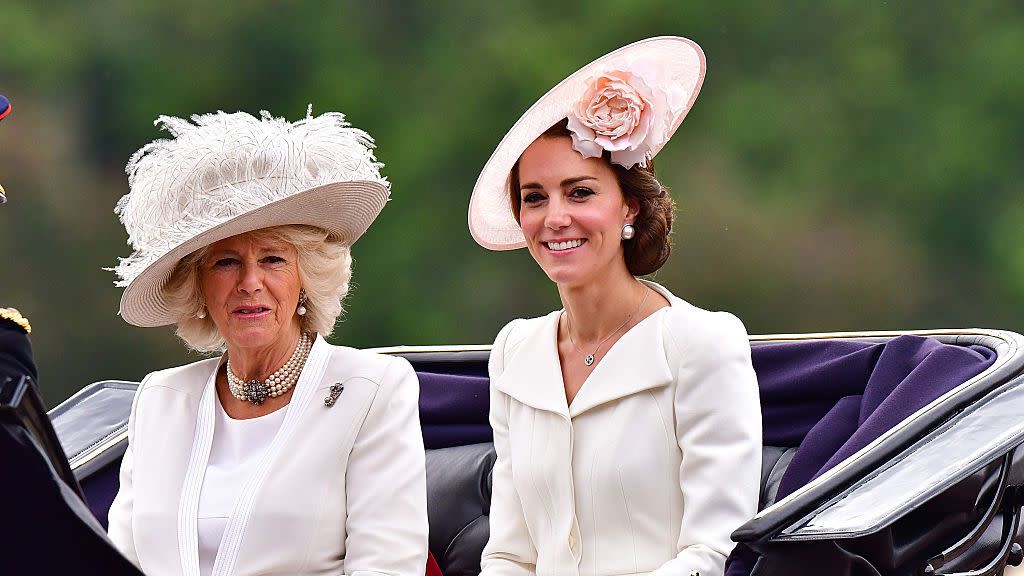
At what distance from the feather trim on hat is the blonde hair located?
3.3 inches

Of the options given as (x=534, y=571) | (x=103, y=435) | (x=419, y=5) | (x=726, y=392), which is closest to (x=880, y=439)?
(x=726, y=392)

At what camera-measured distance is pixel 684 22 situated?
8773mm

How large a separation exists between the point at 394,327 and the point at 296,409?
573 centimetres

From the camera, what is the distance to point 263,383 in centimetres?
298

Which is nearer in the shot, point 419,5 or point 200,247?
point 200,247

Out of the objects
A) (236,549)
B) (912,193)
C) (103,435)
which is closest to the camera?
(236,549)

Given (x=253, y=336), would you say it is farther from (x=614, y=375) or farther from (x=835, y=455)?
(x=835, y=455)

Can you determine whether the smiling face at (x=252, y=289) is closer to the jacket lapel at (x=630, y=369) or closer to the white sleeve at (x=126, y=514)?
the white sleeve at (x=126, y=514)

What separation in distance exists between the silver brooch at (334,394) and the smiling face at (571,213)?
0.46m

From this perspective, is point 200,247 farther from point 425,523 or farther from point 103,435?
point 103,435

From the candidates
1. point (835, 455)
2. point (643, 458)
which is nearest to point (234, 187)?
point (643, 458)

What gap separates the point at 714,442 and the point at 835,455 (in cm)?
32

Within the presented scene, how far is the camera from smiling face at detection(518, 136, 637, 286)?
2.95 meters

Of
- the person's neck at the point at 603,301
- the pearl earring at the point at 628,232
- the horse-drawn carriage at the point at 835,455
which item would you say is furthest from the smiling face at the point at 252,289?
the pearl earring at the point at 628,232
